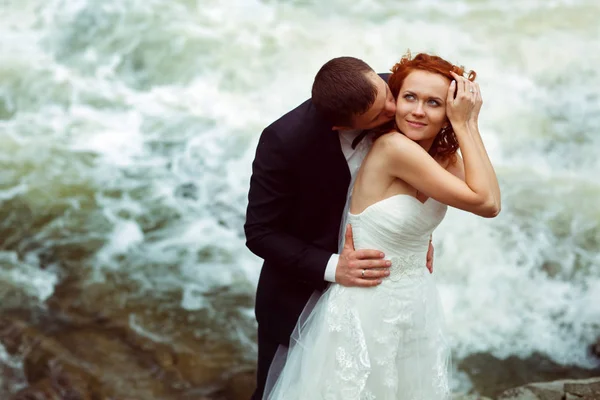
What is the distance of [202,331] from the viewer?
13.6 ft

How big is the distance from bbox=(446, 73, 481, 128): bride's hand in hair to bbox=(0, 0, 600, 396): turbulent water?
221 centimetres

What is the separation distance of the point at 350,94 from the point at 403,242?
0.48m

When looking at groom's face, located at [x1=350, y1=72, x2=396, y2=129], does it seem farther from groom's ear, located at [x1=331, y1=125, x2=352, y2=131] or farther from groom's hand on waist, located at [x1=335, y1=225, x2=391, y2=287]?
groom's hand on waist, located at [x1=335, y1=225, x2=391, y2=287]

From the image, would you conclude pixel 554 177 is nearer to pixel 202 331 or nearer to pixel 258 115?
pixel 258 115

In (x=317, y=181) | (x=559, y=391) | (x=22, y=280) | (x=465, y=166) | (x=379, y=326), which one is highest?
(x=465, y=166)

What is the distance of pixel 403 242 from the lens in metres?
2.22

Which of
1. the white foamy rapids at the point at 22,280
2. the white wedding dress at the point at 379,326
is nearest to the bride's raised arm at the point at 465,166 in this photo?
the white wedding dress at the point at 379,326

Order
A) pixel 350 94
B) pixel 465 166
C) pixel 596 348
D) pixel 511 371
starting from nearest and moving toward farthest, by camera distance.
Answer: pixel 350 94
pixel 465 166
pixel 511 371
pixel 596 348

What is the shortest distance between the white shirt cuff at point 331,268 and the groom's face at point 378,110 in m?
0.40

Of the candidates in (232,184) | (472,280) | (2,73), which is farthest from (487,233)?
(2,73)

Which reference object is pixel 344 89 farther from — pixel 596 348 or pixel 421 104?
pixel 596 348

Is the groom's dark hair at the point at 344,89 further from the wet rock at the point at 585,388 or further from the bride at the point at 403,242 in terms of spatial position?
the wet rock at the point at 585,388

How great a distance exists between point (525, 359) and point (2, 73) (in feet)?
15.2

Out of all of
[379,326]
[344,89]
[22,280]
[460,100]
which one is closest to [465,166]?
[460,100]
